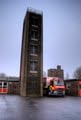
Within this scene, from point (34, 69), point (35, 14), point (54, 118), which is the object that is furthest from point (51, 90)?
point (54, 118)

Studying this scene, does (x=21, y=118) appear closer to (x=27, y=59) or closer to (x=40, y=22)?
(x=27, y=59)

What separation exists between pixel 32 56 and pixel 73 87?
861 cm

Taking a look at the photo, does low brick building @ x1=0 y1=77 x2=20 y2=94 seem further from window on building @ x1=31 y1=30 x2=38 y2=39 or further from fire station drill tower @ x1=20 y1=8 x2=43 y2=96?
window on building @ x1=31 y1=30 x2=38 y2=39

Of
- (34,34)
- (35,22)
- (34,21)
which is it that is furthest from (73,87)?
(34,21)

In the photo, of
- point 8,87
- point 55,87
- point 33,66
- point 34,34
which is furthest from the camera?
point 8,87

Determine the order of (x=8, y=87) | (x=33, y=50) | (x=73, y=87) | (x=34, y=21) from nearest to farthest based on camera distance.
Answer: (x=73, y=87), (x=33, y=50), (x=34, y=21), (x=8, y=87)

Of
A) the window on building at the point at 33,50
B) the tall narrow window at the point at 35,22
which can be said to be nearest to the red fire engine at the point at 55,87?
the window on building at the point at 33,50

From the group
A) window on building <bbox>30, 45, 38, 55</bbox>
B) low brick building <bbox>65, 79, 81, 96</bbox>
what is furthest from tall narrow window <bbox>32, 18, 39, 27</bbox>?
low brick building <bbox>65, 79, 81, 96</bbox>

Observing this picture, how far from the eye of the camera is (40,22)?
116 ft

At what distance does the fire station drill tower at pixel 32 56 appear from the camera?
32500 mm

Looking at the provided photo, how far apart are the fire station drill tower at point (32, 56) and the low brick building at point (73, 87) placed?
5407 mm

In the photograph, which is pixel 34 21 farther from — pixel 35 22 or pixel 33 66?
pixel 33 66

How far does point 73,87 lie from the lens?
1331 inches

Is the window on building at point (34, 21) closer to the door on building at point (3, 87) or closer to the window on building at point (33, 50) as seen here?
the window on building at point (33, 50)
